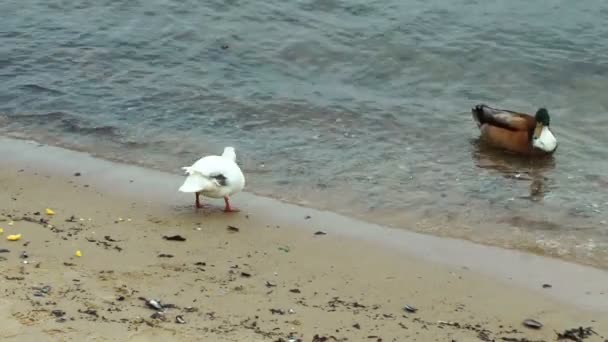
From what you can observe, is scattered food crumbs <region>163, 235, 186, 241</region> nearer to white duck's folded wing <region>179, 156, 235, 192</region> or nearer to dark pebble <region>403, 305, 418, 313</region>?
white duck's folded wing <region>179, 156, 235, 192</region>

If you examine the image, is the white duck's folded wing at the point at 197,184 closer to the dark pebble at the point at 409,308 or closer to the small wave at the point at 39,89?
the dark pebble at the point at 409,308

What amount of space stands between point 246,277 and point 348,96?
5592 millimetres

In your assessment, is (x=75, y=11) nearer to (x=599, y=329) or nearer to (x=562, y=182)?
(x=562, y=182)

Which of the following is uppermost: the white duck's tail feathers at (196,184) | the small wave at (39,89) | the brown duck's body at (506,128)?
the brown duck's body at (506,128)

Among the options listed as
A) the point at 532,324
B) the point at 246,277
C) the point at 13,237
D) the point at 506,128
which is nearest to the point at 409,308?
the point at 532,324

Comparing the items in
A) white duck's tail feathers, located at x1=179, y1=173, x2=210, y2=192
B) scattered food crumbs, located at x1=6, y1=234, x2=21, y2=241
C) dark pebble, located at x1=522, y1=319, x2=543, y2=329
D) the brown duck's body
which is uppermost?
the brown duck's body

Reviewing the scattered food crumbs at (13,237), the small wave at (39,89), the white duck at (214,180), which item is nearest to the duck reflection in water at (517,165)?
the white duck at (214,180)

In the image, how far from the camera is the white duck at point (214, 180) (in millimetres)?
7551

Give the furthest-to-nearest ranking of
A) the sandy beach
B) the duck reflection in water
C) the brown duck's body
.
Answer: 1. the brown duck's body
2. the duck reflection in water
3. the sandy beach

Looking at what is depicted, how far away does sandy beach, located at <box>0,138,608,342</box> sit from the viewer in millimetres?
5148

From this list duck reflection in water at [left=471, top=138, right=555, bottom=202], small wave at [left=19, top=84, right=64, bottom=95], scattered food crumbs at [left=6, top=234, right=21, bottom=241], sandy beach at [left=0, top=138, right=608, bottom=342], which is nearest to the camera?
sandy beach at [left=0, top=138, right=608, bottom=342]

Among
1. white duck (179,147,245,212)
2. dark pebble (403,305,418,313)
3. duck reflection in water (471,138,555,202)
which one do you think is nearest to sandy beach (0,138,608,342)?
dark pebble (403,305,418,313)

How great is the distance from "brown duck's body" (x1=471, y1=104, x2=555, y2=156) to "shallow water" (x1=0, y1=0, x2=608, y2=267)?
0.18m

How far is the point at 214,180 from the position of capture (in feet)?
24.8
